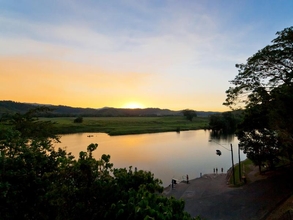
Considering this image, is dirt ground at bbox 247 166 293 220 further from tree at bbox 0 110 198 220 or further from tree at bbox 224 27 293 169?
tree at bbox 0 110 198 220

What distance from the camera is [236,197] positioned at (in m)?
19.3

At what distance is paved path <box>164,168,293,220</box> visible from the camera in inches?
647

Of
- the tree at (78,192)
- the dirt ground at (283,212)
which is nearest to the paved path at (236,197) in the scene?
the dirt ground at (283,212)

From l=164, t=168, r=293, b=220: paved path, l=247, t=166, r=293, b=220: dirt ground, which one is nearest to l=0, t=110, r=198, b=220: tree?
l=247, t=166, r=293, b=220: dirt ground

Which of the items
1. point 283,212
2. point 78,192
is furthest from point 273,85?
point 78,192

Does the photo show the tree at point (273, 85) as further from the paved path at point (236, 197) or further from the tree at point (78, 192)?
the tree at point (78, 192)

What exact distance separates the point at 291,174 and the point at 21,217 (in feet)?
78.3

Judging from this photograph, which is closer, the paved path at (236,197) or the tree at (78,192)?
the tree at (78,192)

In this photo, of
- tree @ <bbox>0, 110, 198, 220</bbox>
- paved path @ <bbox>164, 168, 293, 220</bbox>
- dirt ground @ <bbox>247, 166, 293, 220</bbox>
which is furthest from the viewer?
paved path @ <bbox>164, 168, 293, 220</bbox>

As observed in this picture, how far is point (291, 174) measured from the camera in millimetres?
21984

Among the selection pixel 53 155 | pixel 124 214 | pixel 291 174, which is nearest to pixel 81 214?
pixel 124 214

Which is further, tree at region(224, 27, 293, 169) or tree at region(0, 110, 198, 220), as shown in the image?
tree at region(224, 27, 293, 169)

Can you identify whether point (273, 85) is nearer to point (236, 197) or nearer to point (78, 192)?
point (236, 197)

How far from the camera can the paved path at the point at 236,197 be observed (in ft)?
53.9
